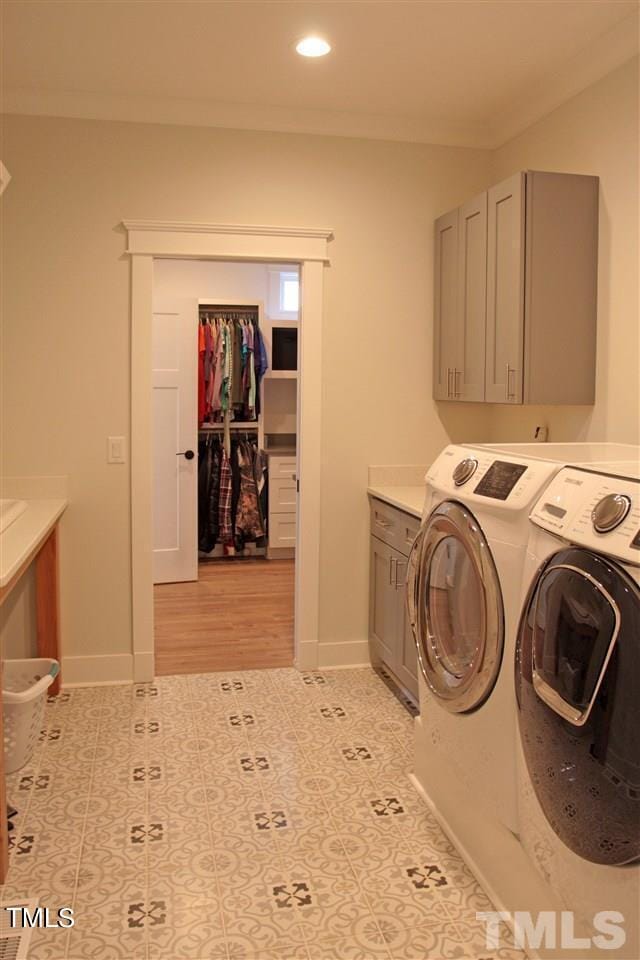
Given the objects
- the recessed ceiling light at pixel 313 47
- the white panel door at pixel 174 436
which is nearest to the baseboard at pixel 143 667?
the white panel door at pixel 174 436

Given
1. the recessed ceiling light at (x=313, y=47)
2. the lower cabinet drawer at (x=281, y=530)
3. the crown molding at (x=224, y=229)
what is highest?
the recessed ceiling light at (x=313, y=47)

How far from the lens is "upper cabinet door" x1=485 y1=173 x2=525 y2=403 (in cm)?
335

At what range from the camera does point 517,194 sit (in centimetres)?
332

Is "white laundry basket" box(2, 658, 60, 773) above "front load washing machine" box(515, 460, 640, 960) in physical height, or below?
below

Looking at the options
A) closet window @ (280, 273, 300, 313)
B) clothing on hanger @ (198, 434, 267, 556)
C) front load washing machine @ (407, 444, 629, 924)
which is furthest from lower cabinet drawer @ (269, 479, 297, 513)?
front load washing machine @ (407, 444, 629, 924)

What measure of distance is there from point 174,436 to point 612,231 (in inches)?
140

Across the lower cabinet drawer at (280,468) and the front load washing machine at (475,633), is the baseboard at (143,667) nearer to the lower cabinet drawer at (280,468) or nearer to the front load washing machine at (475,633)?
the front load washing machine at (475,633)

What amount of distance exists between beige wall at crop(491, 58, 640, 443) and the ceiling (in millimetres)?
120

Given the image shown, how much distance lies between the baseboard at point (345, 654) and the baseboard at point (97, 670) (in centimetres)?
96

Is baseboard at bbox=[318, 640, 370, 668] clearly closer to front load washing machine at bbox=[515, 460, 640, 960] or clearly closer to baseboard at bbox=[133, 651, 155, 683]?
baseboard at bbox=[133, 651, 155, 683]

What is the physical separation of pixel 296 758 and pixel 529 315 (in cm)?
196

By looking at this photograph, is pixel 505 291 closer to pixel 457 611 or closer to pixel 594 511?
pixel 457 611

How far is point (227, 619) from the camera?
5.19 m

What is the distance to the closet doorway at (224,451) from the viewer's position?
5578mm
